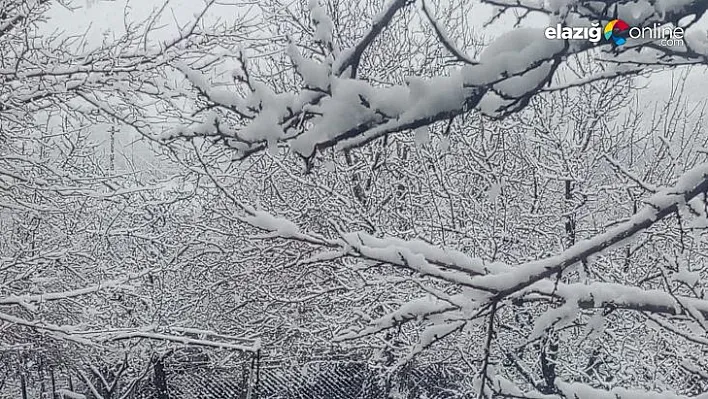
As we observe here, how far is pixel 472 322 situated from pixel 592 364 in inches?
242

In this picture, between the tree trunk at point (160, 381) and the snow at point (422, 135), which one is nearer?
the snow at point (422, 135)

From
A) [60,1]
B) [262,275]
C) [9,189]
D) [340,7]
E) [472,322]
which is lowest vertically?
[472,322]

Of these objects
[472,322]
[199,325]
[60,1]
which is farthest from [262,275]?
[472,322]

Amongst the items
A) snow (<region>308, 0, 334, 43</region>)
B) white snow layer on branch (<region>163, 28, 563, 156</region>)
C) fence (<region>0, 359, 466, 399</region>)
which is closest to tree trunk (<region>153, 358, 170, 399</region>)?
fence (<region>0, 359, 466, 399</region>)

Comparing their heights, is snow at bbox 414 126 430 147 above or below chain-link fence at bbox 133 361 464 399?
below

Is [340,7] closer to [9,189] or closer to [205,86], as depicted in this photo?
[9,189]

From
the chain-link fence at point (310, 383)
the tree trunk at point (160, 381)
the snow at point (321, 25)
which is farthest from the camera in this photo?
the tree trunk at point (160, 381)

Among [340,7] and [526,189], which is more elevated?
[340,7]

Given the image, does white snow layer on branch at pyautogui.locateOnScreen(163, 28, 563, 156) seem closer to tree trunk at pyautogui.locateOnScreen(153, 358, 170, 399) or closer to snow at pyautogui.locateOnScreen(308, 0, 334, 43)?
snow at pyautogui.locateOnScreen(308, 0, 334, 43)

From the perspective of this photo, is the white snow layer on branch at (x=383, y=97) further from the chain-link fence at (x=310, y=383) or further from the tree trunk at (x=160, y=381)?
the tree trunk at (x=160, y=381)

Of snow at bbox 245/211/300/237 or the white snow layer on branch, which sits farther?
snow at bbox 245/211/300/237

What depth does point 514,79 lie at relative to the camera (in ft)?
5.29

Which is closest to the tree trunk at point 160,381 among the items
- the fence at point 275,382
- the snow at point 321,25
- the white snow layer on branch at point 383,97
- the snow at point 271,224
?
the fence at point 275,382

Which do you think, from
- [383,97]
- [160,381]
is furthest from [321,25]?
[160,381]
